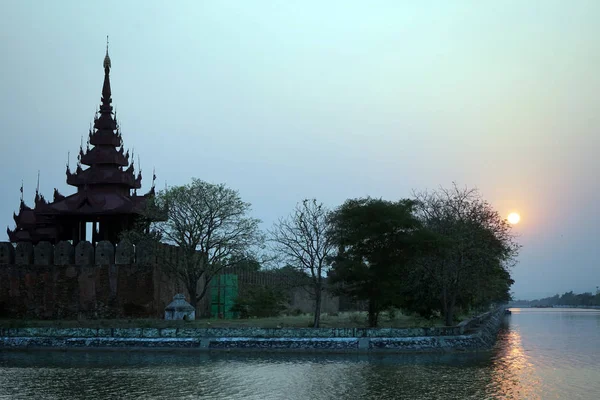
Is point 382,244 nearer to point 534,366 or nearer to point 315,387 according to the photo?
point 534,366

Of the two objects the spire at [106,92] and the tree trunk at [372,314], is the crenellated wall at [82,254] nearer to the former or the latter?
the tree trunk at [372,314]

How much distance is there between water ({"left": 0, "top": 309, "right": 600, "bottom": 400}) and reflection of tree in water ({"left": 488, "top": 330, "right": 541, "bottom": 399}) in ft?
0.11

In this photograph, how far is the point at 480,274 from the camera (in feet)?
143

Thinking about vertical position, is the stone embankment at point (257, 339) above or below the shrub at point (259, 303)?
below

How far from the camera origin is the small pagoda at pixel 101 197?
48594 millimetres

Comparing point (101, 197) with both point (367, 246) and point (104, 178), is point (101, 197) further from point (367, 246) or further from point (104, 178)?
point (367, 246)

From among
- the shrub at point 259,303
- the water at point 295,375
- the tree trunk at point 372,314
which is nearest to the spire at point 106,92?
the shrub at point 259,303

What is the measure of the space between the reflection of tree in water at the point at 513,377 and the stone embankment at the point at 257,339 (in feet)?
9.68

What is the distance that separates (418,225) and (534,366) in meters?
12.9

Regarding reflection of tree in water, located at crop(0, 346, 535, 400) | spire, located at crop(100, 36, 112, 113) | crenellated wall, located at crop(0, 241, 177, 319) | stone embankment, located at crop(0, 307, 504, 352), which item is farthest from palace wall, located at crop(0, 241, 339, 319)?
spire, located at crop(100, 36, 112, 113)

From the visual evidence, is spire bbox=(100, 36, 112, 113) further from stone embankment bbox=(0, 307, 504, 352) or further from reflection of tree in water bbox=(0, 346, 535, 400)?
reflection of tree in water bbox=(0, 346, 535, 400)

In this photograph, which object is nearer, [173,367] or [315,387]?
[315,387]

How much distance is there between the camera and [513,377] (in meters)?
24.1

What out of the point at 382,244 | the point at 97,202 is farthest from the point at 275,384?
the point at 97,202
